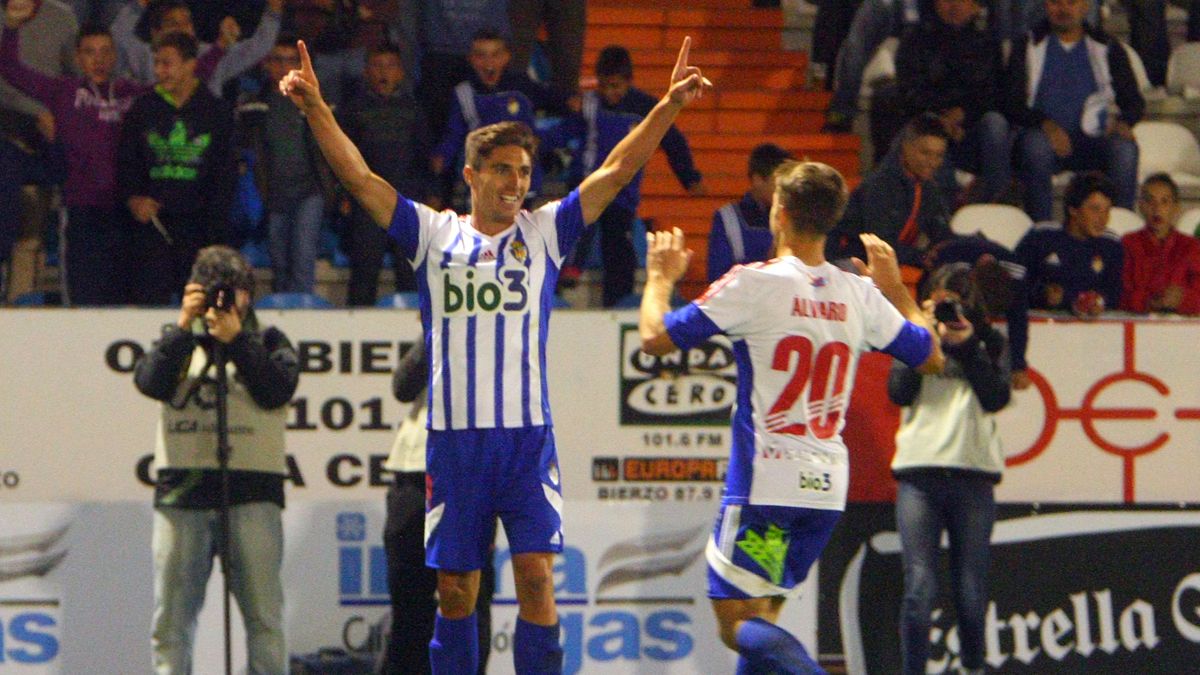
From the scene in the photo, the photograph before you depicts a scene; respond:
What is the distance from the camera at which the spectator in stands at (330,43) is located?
11.4 metres

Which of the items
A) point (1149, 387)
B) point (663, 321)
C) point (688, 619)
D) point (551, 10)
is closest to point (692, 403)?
point (688, 619)

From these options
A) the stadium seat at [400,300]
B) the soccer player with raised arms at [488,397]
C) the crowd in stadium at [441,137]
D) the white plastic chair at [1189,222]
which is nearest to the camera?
the soccer player with raised arms at [488,397]

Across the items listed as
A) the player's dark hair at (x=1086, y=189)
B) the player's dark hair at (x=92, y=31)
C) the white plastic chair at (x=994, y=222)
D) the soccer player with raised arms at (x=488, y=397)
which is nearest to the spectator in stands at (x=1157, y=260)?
the player's dark hair at (x=1086, y=189)

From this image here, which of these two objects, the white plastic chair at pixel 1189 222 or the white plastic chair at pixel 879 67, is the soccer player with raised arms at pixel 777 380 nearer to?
the white plastic chair at pixel 1189 222

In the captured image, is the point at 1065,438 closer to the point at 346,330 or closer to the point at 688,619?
the point at 688,619

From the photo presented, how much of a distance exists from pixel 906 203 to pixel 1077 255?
3.24 feet

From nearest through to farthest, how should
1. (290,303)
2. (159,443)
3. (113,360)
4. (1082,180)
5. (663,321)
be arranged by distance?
(663,321), (159,443), (113,360), (290,303), (1082,180)

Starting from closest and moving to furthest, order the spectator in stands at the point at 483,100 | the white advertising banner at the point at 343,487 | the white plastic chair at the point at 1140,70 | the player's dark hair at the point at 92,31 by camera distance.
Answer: the white advertising banner at the point at 343,487, the player's dark hair at the point at 92,31, the spectator in stands at the point at 483,100, the white plastic chair at the point at 1140,70

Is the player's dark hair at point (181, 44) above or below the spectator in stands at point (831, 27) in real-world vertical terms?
below

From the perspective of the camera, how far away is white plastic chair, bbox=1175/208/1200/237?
11.7 meters

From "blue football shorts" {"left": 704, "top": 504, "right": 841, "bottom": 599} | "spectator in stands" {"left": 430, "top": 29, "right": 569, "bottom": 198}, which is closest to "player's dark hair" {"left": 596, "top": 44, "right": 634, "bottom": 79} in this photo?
"spectator in stands" {"left": 430, "top": 29, "right": 569, "bottom": 198}

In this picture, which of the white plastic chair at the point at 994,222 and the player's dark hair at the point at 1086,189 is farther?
the white plastic chair at the point at 994,222

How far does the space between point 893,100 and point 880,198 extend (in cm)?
178

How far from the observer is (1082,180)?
34.1ft
